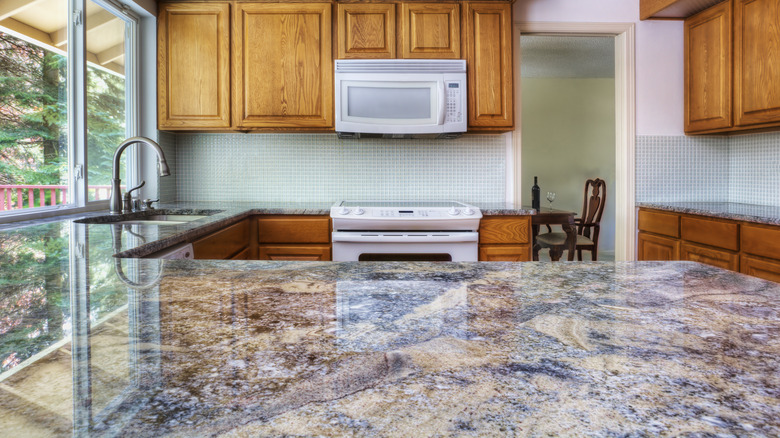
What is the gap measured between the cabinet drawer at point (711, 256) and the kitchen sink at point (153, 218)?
8.79ft

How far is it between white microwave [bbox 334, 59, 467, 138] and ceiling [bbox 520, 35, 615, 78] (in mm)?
1652

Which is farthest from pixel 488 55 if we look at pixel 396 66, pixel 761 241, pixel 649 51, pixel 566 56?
pixel 566 56

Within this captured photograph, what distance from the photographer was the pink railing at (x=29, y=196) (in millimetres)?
1966

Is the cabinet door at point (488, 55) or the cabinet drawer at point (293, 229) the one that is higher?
the cabinet door at point (488, 55)

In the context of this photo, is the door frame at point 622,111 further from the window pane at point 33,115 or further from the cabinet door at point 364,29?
the window pane at point 33,115

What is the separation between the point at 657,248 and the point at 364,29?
2.34 m

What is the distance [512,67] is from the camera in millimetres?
3148

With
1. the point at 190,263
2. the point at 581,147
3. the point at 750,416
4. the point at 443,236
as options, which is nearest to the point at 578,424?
the point at 750,416

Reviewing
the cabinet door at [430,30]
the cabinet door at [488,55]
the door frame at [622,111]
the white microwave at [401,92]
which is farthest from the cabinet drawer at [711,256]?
the cabinet door at [430,30]

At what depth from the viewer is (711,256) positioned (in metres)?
2.73

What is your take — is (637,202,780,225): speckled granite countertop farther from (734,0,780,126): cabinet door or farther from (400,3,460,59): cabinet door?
(400,3,460,59): cabinet door

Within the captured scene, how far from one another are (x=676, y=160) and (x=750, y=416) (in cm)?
363

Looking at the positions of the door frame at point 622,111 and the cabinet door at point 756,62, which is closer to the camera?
the cabinet door at point 756,62

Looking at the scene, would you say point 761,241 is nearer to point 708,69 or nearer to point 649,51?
point 708,69
